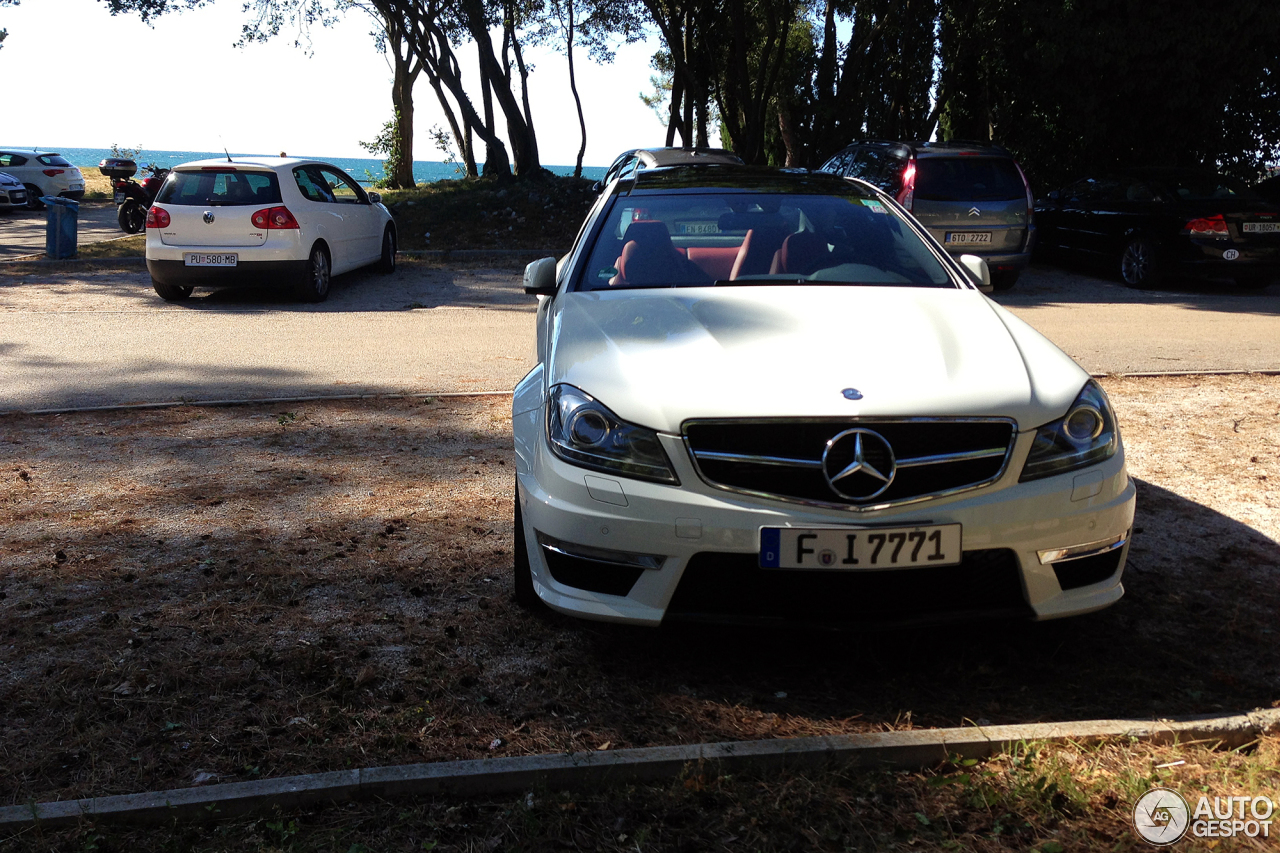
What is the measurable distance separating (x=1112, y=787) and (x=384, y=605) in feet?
7.96

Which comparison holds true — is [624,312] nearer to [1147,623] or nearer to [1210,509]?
[1147,623]

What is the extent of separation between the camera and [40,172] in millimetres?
30141

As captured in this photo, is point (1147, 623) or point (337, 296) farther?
point (337, 296)

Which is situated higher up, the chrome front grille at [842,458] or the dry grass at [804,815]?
the chrome front grille at [842,458]

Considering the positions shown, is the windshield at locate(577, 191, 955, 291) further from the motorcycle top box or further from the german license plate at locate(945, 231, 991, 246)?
the motorcycle top box

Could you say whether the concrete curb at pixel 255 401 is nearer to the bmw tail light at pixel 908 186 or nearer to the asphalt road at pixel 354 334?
the asphalt road at pixel 354 334

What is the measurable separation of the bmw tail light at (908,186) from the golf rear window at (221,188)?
6991mm

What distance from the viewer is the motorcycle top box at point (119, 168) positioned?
32.3m

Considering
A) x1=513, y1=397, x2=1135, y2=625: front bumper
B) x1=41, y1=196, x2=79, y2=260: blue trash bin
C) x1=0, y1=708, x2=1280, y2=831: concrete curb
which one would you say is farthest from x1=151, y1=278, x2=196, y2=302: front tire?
x1=0, y1=708, x2=1280, y2=831: concrete curb

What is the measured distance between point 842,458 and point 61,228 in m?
15.5

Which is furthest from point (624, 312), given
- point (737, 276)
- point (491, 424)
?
point (491, 424)

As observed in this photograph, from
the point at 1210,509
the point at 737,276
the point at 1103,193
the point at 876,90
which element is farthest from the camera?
the point at 876,90

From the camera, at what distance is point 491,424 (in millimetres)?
6523

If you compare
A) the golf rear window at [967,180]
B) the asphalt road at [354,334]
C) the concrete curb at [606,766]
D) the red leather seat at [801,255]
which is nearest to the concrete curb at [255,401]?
the asphalt road at [354,334]
